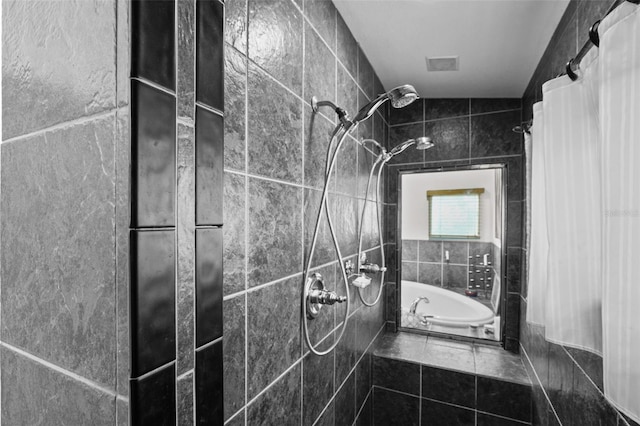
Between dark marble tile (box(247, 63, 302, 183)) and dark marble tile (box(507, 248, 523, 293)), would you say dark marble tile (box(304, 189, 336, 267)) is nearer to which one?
dark marble tile (box(247, 63, 302, 183))

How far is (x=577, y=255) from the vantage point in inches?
35.8

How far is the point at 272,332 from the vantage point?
2.97 ft

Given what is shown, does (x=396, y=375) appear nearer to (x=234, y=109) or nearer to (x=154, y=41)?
(x=234, y=109)

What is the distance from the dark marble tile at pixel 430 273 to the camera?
2.19 metres

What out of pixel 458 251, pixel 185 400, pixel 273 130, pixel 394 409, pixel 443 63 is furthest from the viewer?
pixel 458 251

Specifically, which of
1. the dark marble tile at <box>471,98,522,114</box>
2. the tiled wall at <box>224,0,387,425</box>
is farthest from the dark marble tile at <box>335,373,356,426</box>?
the dark marble tile at <box>471,98,522,114</box>

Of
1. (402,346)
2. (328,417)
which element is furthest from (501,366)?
(328,417)

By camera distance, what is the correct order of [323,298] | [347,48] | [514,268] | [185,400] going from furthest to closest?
[514,268]
[347,48]
[323,298]
[185,400]

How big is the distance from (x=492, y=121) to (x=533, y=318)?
4.59 ft

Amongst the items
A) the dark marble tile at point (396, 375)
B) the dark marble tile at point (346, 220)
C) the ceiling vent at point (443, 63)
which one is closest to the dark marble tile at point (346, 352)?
the dark marble tile at point (346, 220)

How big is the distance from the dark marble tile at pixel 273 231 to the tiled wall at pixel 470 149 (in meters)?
1.38

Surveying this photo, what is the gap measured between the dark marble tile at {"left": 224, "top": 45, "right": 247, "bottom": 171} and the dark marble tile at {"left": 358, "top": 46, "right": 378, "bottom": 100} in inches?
40.4

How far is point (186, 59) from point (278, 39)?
443 millimetres

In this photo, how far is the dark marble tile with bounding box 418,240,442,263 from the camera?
85.7 inches
